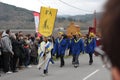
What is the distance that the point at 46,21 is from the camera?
19203 millimetres

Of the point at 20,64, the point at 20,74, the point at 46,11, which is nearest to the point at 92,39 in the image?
the point at 46,11

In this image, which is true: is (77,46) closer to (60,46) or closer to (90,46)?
(60,46)

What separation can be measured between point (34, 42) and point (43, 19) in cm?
124

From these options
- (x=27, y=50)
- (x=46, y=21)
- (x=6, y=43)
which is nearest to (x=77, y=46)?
(x=46, y=21)

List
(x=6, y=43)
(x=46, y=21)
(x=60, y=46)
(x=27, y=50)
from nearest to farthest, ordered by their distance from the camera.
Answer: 1. (x=6, y=43)
2. (x=27, y=50)
3. (x=46, y=21)
4. (x=60, y=46)

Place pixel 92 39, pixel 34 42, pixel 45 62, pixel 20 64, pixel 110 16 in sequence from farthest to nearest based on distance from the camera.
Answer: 1. pixel 92 39
2. pixel 34 42
3. pixel 20 64
4. pixel 45 62
5. pixel 110 16

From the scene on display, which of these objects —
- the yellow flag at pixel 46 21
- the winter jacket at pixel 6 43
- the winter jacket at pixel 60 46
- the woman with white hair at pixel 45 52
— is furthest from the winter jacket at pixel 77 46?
the winter jacket at pixel 6 43

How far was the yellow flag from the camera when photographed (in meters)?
18.7

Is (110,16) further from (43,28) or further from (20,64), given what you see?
(43,28)

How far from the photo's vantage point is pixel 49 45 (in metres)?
A: 15.0

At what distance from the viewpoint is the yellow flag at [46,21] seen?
61.3 ft

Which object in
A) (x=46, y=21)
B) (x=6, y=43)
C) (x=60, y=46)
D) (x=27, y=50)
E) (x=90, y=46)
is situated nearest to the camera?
(x=6, y=43)

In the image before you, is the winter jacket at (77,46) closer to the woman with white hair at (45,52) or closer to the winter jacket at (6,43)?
the woman with white hair at (45,52)

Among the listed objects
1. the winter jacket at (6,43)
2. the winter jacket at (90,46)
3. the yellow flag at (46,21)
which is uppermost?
the yellow flag at (46,21)
